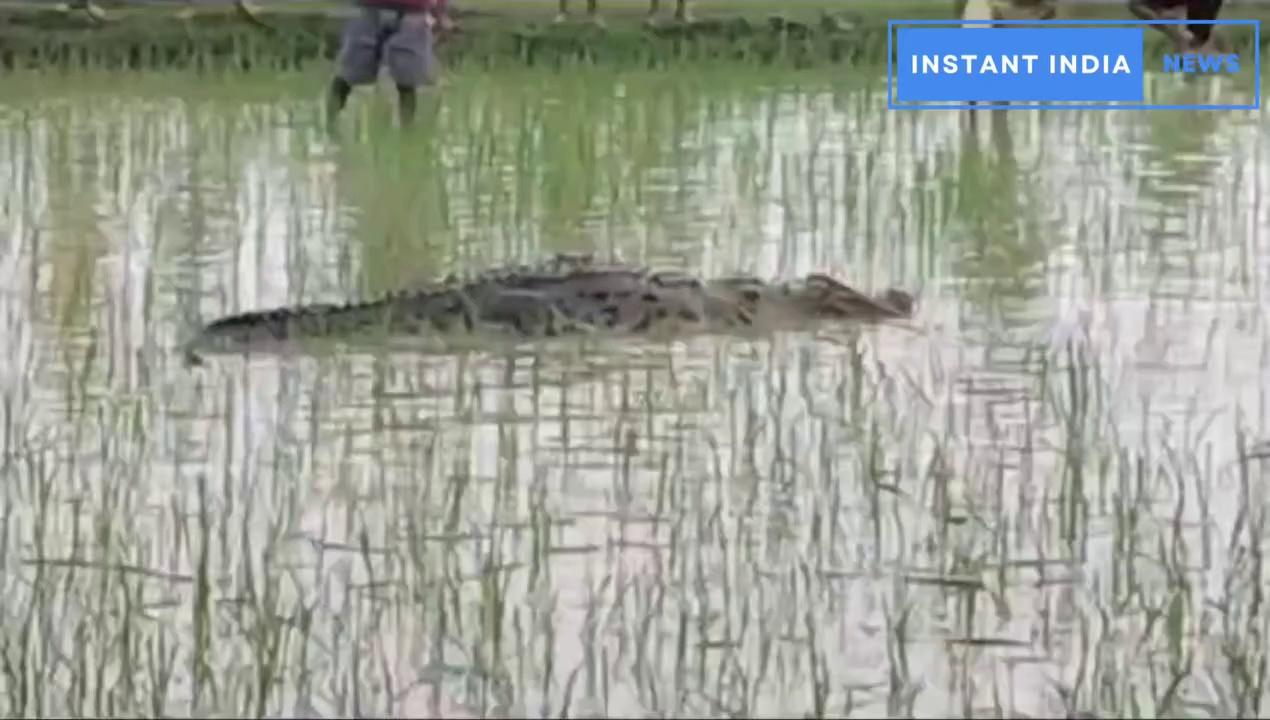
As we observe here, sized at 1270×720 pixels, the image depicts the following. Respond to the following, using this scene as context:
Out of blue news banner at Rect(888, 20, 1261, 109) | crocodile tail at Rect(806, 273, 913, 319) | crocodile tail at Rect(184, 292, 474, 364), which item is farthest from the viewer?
blue news banner at Rect(888, 20, 1261, 109)

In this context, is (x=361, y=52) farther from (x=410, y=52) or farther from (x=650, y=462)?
(x=650, y=462)

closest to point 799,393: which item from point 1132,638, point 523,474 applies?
point 523,474

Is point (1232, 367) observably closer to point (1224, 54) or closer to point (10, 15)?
point (1224, 54)

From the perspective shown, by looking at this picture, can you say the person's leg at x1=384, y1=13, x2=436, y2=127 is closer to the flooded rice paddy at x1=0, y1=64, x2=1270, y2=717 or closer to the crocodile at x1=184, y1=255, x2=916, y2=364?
the flooded rice paddy at x1=0, y1=64, x2=1270, y2=717

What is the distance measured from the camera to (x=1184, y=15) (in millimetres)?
7668

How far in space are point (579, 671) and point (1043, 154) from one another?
13.2 feet

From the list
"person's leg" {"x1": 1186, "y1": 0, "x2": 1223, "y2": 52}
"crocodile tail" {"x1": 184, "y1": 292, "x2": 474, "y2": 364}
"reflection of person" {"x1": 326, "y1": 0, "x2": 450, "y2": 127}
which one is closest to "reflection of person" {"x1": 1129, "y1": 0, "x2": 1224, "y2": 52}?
"person's leg" {"x1": 1186, "y1": 0, "x2": 1223, "y2": 52}

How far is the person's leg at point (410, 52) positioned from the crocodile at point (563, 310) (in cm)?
255

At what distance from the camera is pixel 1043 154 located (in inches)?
220

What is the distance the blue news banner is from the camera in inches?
203

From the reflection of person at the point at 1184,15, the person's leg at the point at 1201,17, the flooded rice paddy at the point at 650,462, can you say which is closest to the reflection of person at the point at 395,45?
the flooded rice paddy at the point at 650,462

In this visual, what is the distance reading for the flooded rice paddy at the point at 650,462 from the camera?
73.3 inches

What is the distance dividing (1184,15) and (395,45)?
130 inches

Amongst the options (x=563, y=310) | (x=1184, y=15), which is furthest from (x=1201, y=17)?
(x=563, y=310)
